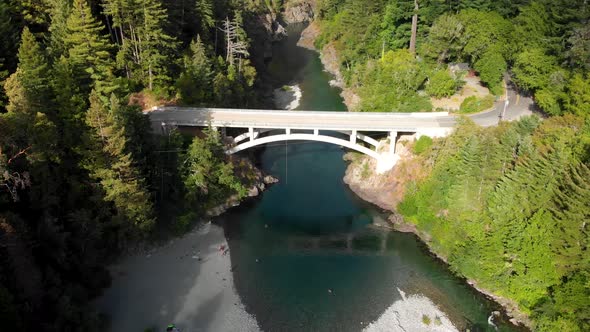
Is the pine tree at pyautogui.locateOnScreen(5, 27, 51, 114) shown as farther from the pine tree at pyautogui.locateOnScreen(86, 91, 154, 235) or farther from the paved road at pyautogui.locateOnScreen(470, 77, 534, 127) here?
the paved road at pyautogui.locateOnScreen(470, 77, 534, 127)

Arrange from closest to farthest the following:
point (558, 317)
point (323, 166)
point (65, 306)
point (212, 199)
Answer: point (65, 306) → point (558, 317) → point (212, 199) → point (323, 166)

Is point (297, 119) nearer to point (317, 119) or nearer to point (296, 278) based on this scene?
point (317, 119)

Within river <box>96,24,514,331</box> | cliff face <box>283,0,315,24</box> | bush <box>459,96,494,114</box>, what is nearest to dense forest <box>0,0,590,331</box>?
river <box>96,24,514,331</box>

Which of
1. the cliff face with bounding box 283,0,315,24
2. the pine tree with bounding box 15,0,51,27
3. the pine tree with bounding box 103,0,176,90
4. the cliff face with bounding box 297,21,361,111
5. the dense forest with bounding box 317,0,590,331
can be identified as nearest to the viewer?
the dense forest with bounding box 317,0,590,331

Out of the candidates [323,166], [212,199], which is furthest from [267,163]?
[212,199]

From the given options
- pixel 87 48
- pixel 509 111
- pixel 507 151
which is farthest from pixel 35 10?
pixel 509 111

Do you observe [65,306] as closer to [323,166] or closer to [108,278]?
[108,278]

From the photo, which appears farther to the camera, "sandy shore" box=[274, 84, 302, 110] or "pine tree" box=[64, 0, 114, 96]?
"sandy shore" box=[274, 84, 302, 110]
